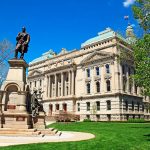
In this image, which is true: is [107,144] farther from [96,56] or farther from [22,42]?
[96,56]

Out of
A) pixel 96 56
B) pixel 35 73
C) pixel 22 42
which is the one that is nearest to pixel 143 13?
pixel 22 42

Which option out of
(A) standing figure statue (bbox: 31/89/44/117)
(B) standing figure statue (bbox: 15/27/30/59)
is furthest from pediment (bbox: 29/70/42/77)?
(A) standing figure statue (bbox: 31/89/44/117)

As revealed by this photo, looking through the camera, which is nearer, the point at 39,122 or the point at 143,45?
the point at 39,122

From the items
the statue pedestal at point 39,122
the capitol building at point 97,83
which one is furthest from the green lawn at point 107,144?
the capitol building at point 97,83

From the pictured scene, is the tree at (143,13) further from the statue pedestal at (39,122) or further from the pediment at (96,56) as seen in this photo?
the pediment at (96,56)

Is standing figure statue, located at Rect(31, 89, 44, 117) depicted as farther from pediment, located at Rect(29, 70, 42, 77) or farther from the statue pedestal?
pediment, located at Rect(29, 70, 42, 77)

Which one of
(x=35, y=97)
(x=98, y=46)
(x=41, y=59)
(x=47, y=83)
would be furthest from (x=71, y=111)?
(x=35, y=97)

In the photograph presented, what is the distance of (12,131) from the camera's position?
1762 centimetres

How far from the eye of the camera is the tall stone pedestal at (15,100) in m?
18.5

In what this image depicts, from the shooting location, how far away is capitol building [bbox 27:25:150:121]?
5538 cm

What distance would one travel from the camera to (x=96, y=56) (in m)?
60.4

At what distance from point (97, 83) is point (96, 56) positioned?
7260mm

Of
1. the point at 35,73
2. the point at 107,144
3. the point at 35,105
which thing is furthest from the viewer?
the point at 35,73

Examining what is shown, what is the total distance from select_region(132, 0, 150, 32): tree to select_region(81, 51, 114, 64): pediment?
1246 inches
